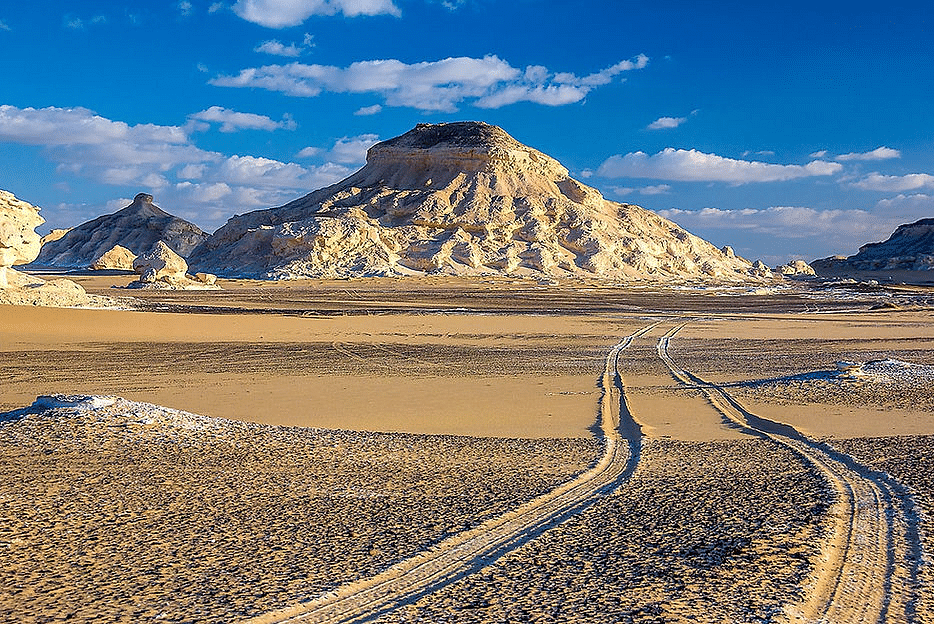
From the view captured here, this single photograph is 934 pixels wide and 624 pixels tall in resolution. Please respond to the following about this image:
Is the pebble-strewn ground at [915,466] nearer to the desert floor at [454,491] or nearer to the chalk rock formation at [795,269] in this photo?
the desert floor at [454,491]

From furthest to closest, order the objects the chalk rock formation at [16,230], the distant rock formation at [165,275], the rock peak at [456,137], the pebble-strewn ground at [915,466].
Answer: the rock peak at [456,137] → the distant rock formation at [165,275] → the chalk rock formation at [16,230] → the pebble-strewn ground at [915,466]

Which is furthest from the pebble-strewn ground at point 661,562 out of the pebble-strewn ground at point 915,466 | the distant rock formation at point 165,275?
the distant rock formation at point 165,275

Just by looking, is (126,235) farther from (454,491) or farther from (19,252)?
(454,491)

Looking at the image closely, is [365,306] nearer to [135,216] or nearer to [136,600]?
[136,600]

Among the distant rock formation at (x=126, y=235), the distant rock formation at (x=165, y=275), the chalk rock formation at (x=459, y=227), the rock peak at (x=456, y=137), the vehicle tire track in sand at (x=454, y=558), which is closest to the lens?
the vehicle tire track in sand at (x=454, y=558)

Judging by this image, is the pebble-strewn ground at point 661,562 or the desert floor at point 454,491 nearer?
the pebble-strewn ground at point 661,562

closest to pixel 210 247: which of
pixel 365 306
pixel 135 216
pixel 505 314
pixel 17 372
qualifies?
pixel 135 216

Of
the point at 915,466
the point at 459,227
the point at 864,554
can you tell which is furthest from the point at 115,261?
the point at 864,554

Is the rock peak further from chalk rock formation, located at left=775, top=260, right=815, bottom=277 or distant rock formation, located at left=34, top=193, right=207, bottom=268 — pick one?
chalk rock formation, located at left=775, top=260, right=815, bottom=277
